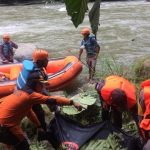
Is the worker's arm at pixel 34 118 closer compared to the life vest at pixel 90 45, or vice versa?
the worker's arm at pixel 34 118

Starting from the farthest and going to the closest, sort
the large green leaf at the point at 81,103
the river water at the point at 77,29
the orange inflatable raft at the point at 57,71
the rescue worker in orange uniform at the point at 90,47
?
the river water at the point at 77,29 → the rescue worker in orange uniform at the point at 90,47 → the orange inflatable raft at the point at 57,71 → the large green leaf at the point at 81,103

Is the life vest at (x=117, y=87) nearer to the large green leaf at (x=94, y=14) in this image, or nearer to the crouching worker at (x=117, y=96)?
the crouching worker at (x=117, y=96)

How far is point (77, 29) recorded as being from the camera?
524 inches

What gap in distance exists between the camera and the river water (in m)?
12.4

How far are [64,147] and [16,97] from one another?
69 centimetres

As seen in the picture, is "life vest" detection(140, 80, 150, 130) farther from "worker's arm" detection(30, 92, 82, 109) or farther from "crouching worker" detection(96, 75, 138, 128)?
"worker's arm" detection(30, 92, 82, 109)

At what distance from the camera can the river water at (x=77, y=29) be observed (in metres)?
12.4

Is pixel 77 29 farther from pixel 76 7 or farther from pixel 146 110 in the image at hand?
pixel 76 7

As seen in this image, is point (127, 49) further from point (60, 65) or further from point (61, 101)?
point (61, 101)

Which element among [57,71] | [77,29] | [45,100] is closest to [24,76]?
[45,100]

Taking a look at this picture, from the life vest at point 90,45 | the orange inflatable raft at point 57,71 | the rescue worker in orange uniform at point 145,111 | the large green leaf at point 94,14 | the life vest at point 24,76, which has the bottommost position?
the orange inflatable raft at point 57,71

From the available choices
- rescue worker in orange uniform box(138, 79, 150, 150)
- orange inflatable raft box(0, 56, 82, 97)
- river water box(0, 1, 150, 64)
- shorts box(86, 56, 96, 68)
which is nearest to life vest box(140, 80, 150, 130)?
rescue worker in orange uniform box(138, 79, 150, 150)

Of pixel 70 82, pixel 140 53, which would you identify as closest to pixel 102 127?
pixel 70 82

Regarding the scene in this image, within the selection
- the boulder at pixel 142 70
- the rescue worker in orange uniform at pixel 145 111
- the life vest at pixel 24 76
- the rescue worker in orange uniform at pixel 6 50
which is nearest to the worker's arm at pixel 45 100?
the life vest at pixel 24 76
